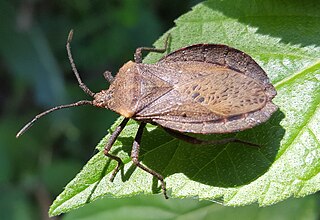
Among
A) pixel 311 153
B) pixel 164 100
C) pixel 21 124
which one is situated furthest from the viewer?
pixel 21 124

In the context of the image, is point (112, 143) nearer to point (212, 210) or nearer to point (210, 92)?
point (210, 92)

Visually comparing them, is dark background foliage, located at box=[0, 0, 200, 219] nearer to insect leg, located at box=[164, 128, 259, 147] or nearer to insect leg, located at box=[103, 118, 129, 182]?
insect leg, located at box=[103, 118, 129, 182]

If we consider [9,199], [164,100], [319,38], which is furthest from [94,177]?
[9,199]

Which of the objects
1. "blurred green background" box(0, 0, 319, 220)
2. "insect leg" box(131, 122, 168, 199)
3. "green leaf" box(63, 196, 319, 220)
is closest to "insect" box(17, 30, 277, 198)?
"insect leg" box(131, 122, 168, 199)

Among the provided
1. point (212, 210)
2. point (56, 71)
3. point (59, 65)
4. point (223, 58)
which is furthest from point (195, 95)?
point (59, 65)

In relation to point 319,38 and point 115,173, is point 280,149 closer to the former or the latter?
point 319,38

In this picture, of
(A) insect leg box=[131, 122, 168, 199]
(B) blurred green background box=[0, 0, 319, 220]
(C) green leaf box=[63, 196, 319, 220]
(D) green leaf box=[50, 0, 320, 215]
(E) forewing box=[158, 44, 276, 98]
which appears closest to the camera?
(D) green leaf box=[50, 0, 320, 215]
